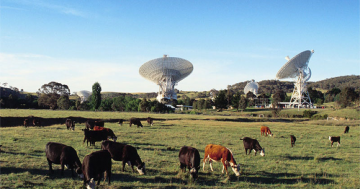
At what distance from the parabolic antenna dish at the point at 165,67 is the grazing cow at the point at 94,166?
98020mm

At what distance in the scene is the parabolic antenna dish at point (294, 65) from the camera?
90.6 meters

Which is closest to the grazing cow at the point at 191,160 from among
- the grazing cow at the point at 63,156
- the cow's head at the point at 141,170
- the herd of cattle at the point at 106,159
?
the herd of cattle at the point at 106,159

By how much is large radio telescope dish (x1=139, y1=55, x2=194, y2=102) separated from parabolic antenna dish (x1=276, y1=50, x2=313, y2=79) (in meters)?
35.5

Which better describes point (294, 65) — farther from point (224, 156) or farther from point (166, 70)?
point (224, 156)

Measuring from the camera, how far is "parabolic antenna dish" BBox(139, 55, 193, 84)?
107250mm

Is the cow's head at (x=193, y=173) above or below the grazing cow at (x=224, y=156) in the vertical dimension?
below

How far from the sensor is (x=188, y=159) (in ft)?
36.7

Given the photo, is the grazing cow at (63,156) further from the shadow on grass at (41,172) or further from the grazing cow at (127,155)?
the grazing cow at (127,155)

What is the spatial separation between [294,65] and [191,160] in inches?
3623

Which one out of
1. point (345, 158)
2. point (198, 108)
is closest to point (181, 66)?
point (198, 108)

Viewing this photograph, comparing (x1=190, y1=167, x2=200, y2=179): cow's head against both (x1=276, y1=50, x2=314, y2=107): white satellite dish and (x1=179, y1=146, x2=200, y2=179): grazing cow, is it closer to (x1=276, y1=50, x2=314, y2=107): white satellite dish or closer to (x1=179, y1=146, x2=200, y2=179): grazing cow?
(x1=179, y1=146, x2=200, y2=179): grazing cow

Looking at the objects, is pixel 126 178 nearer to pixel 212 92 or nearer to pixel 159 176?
pixel 159 176

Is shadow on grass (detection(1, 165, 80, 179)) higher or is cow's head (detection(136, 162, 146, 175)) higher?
cow's head (detection(136, 162, 146, 175))

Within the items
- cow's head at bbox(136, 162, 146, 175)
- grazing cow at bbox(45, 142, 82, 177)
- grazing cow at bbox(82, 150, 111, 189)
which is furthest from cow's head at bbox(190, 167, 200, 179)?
grazing cow at bbox(45, 142, 82, 177)
